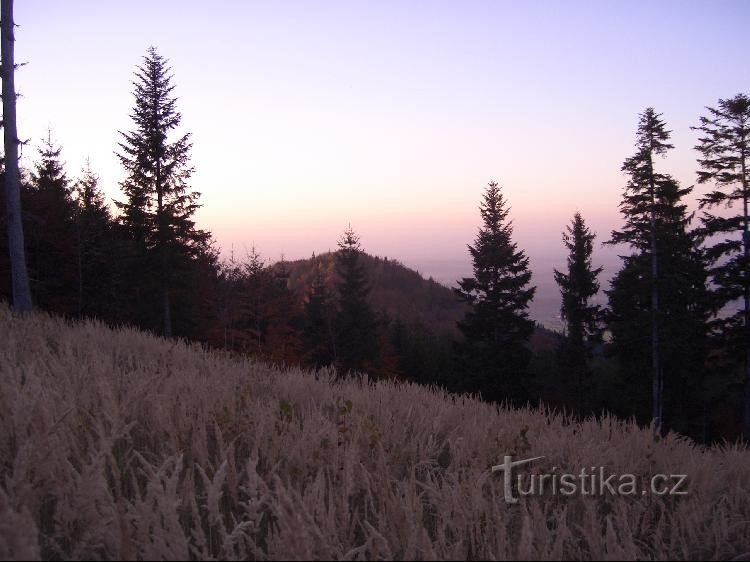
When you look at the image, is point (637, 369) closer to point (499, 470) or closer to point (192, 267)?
point (192, 267)

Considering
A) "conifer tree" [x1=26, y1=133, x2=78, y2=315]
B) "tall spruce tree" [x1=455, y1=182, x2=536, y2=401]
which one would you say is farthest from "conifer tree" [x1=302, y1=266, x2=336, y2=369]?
"conifer tree" [x1=26, y1=133, x2=78, y2=315]

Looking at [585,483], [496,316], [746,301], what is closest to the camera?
[585,483]

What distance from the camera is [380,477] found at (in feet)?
9.73

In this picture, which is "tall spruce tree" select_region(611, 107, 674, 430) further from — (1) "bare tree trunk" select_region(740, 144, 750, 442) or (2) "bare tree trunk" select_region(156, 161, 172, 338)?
(2) "bare tree trunk" select_region(156, 161, 172, 338)

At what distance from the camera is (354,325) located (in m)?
35.2

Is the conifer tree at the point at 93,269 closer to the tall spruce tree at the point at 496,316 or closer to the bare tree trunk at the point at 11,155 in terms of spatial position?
the bare tree trunk at the point at 11,155

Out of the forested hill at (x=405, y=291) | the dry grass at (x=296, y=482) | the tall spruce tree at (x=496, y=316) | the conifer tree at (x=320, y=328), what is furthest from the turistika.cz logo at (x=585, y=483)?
the forested hill at (x=405, y=291)

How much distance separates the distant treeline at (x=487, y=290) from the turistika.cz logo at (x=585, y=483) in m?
11.7

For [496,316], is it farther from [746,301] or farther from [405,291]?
[405,291]

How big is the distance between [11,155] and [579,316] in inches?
1347

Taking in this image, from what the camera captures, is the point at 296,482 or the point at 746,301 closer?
the point at 296,482

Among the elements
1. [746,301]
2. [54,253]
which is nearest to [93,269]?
[54,253]

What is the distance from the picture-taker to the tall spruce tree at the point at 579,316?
3506 cm

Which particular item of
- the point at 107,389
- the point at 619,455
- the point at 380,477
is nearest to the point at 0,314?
the point at 107,389
